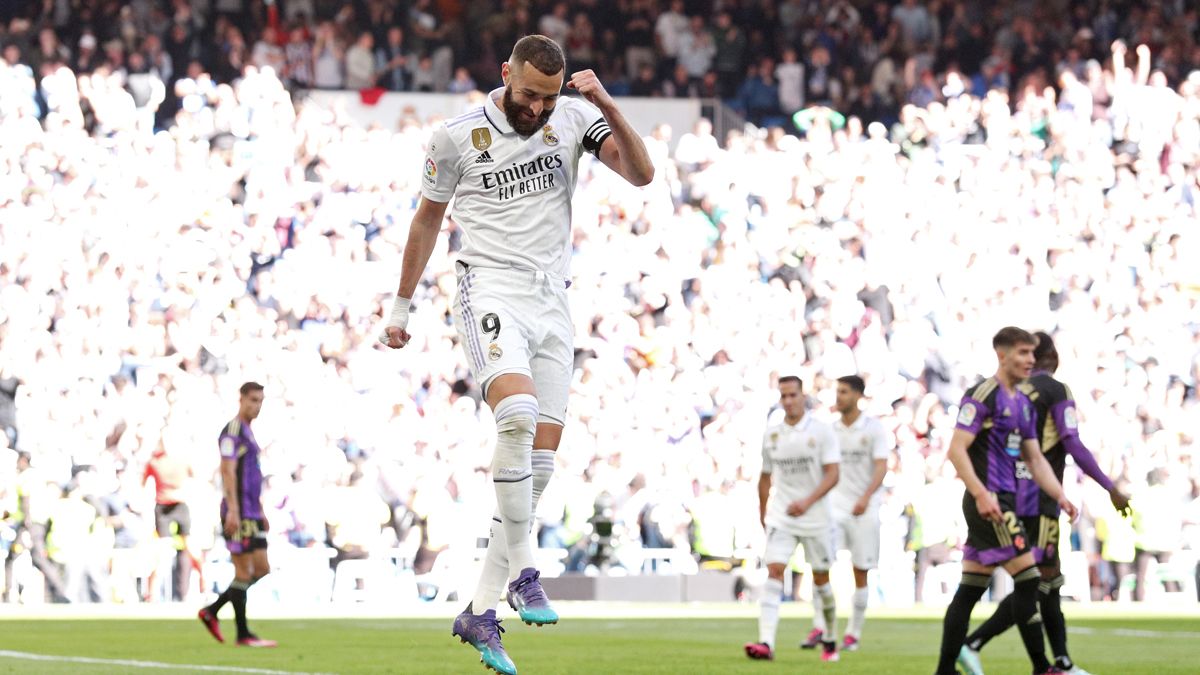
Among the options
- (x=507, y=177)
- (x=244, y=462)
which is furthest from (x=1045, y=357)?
(x=244, y=462)

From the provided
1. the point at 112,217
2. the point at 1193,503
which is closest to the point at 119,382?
the point at 112,217

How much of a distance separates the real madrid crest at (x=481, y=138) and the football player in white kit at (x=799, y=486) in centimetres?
805

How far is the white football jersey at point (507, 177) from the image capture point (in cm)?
811

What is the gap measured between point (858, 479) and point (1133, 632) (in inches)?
119

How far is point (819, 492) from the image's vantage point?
51.5ft

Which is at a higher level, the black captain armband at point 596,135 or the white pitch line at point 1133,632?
the black captain armband at point 596,135

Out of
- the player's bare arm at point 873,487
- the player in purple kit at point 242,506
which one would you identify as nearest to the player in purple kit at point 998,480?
the player's bare arm at point 873,487

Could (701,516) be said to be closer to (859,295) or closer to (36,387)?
(859,295)

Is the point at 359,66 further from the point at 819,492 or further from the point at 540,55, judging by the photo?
the point at 540,55

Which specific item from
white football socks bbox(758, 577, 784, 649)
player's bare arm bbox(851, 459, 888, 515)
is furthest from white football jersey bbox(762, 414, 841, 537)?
white football socks bbox(758, 577, 784, 649)

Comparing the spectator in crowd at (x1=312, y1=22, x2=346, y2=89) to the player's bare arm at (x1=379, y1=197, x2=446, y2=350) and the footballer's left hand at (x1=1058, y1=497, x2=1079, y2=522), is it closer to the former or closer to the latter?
the footballer's left hand at (x1=1058, y1=497, x2=1079, y2=522)

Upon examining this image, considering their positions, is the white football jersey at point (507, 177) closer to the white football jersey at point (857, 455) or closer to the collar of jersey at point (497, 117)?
the collar of jersey at point (497, 117)

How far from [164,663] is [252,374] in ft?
38.6

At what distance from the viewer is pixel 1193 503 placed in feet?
82.8
